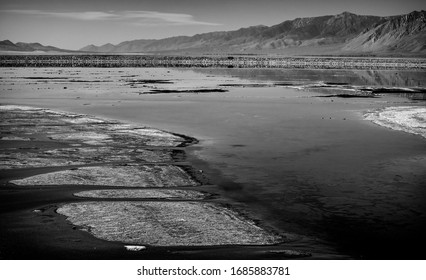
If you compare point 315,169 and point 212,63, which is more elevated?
point 212,63

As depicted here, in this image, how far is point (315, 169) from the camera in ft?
44.9

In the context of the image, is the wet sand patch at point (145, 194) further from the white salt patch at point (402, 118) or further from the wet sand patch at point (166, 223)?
the white salt patch at point (402, 118)

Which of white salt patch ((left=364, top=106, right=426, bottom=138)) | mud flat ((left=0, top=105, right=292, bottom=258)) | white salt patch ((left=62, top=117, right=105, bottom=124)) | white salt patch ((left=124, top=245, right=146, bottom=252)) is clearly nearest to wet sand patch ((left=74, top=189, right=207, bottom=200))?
mud flat ((left=0, top=105, right=292, bottom=258))

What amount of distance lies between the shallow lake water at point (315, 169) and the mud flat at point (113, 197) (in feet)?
2.60

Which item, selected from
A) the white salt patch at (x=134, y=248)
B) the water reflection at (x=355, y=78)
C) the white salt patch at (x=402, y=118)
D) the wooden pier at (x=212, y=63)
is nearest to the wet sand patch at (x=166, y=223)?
the white salt patch at (x=134, y=248)

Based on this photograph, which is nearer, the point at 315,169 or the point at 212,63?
the point at 315,169

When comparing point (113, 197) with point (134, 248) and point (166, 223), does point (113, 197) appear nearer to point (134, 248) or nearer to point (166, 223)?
point (166, 223)

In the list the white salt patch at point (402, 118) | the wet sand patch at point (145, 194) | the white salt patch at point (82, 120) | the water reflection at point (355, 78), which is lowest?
the wet sand patch at point (145, 194)

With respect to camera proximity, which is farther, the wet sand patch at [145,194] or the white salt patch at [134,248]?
Result: the wet sand patch at [145,194]

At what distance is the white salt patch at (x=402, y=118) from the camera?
20.6 meters

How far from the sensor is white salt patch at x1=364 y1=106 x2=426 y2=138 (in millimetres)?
20609

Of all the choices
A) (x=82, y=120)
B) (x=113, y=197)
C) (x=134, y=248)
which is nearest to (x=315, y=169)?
(x=113, y=197)

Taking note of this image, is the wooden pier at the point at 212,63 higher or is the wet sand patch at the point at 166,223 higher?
the wooden pier at the point at 212,63

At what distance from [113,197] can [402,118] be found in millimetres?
17024
